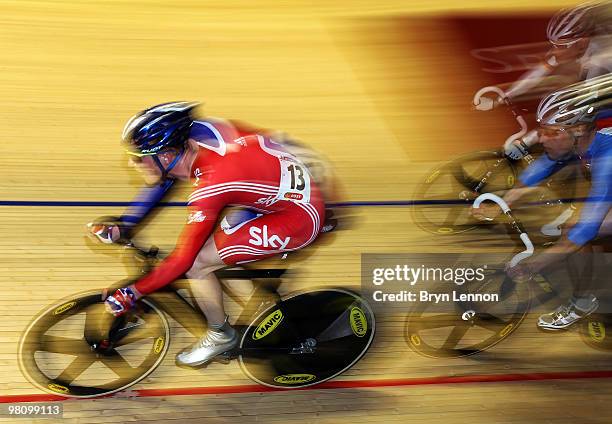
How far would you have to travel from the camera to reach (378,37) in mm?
3324

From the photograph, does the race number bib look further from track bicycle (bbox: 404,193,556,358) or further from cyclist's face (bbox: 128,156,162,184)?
track bicycle (bbox: 404,193,556,358)

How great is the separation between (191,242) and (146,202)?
11.8 inches

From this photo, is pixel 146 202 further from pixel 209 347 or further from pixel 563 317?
pixel 563 317

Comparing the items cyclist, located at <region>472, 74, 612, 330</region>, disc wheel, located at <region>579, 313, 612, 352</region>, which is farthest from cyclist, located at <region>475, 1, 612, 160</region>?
disc wheel, located at <region>579, 313, 612, 352</region>

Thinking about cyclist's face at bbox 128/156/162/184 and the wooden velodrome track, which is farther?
the wooden velodrome track

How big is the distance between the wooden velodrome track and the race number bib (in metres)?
0.44

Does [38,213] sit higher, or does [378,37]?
[378,37]

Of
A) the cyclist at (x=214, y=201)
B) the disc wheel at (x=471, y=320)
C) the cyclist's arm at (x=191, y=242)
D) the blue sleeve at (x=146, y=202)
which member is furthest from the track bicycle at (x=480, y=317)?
the blue sleeve at (x=146, y=202)

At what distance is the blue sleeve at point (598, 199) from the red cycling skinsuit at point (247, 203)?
93 centimetres

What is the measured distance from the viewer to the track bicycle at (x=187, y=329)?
2.20 meters

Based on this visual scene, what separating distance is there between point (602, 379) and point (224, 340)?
4.38 feet

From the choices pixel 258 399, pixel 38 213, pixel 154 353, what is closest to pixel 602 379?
pixel 258 399

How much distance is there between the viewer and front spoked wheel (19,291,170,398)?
218cm

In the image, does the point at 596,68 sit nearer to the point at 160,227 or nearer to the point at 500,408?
the point at 500,408
